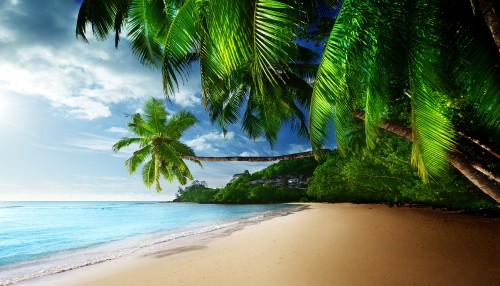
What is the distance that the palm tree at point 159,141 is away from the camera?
44.7ft

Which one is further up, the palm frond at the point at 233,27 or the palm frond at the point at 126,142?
the palm frond at the point at 126,142

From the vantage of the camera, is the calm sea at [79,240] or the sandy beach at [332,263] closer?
the sandy beach at [332,263]

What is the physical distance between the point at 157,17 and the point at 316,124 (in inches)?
159

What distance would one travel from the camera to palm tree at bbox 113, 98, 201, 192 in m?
13.6

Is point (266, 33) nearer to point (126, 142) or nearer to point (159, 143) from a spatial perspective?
point (159, 143)

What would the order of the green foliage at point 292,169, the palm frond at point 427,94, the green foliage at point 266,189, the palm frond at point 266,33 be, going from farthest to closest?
the green foliage at point 292,169 < the green foliage at point 266,189 < the palm frond at point 427,94 < the palm frond at point 266,33

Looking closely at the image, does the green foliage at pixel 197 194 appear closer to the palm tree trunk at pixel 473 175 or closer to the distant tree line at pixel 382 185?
the distant tree line at pixel 382 185

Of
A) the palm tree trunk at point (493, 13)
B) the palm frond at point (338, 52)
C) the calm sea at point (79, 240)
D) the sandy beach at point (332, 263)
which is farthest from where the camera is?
the calm sea at point (79, 240)

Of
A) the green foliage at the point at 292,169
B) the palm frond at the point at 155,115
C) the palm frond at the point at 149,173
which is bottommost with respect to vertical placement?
the palm frond at the point at 149,173

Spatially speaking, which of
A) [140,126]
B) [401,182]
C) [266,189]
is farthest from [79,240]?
[266,189]

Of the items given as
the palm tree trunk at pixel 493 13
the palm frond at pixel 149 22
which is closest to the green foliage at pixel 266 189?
the palm frond at pixel 149 22

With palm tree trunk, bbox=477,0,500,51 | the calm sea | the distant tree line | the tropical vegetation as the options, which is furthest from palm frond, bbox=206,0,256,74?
the calm sea

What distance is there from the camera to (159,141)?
542 inches

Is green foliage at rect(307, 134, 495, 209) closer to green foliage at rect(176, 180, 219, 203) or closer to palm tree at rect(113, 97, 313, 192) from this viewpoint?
palm tree at rect(113, 97, 313, 192)
